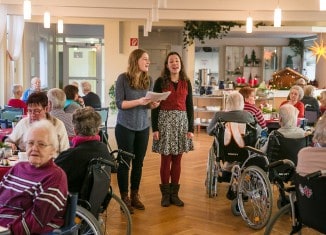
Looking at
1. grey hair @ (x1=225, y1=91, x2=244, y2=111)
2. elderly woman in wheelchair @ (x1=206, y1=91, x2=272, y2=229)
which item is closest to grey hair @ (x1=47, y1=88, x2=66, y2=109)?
elderly woman in wheelchair @ (x1=206, y1=91, x2=272, y2=229)

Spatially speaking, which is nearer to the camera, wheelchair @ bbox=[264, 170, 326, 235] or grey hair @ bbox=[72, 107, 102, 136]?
wheelchair @ bbox=[264, 170, 326, 235]

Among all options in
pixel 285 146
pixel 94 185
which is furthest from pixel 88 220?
pixel 285 146

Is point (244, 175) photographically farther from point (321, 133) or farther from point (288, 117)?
point (321, 133)

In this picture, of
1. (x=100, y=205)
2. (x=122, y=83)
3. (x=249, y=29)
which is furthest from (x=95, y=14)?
(x=100, y=205)

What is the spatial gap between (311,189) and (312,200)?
59 mm

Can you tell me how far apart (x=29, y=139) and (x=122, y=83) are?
2.02 metres

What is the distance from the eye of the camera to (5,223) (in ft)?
7.86

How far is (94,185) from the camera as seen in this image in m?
2.93

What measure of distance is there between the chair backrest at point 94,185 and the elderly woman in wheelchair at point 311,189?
43.0 inches

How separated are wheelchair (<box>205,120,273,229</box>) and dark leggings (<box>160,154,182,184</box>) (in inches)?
15.5

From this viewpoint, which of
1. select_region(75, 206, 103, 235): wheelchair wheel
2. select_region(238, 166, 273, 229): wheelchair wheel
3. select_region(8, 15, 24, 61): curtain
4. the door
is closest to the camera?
select_region(75, 206, 103, 235): wheelchair wheel

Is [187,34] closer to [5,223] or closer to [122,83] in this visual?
[122,83]

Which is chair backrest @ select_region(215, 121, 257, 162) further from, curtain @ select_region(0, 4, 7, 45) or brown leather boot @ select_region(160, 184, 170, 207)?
curtain @ select_region(0, 4, 7, 45)

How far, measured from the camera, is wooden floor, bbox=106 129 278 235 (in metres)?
4.17
